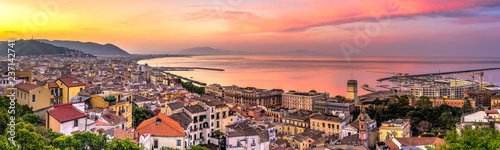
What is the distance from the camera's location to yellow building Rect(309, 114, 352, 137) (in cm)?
1349

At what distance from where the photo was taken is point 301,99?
21.8m

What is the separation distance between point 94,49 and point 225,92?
102m

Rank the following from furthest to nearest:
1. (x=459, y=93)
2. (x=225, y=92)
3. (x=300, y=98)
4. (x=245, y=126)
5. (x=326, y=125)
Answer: (x=459, y=93), (x=225, y=92), (x=300, y=98), (x=326, y=125), (x=245, y=126)

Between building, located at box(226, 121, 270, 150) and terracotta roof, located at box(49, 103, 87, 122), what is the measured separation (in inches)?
163

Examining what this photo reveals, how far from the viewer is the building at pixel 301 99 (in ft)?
69.5

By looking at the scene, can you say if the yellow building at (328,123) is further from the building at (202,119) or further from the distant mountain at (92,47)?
the distant mountain at (92,47)

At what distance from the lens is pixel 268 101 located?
78.9 ft

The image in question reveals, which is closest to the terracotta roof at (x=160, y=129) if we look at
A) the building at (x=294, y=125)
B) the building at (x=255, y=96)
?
the building at (x=294, y=125)

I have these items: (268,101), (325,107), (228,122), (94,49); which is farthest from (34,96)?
(94,49)

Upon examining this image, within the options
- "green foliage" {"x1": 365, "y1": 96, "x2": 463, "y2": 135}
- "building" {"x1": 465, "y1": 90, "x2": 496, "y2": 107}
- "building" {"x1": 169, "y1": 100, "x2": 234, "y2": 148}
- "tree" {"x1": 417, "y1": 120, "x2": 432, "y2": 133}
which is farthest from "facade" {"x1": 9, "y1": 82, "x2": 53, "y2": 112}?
"building" {"x1": 465, "y1": 90, "x2": 496, "y2": 107}

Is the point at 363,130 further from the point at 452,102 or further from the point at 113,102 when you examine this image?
the point at 452,102

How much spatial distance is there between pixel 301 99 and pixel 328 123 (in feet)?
26.4

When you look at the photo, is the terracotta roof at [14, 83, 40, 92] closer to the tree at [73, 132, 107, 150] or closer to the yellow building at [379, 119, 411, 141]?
the tree at [73, 132, 107, 150]

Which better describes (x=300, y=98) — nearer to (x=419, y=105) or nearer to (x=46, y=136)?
(x=419, y=105)
